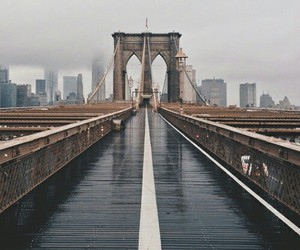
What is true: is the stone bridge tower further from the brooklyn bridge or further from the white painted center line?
the white painted center line

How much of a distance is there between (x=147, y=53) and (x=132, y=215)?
534 ft

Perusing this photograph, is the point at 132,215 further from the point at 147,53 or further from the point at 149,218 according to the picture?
the point at 147,53

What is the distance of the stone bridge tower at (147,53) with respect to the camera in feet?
539

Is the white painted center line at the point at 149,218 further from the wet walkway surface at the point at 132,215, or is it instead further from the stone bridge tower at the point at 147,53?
the stone bridge tower at the point at 147,53

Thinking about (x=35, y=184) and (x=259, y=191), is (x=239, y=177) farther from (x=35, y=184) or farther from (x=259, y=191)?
(x=35, y=184)

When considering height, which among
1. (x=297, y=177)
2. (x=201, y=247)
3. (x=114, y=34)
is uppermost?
(x=114, y=34)

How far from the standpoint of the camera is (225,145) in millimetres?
15391

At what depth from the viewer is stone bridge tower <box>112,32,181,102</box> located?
16438 cm

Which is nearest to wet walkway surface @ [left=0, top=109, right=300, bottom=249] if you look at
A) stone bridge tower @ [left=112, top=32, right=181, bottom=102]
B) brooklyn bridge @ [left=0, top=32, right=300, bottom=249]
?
brooklyn bridge @ [left=0, top=32, right=300, bottom=249]

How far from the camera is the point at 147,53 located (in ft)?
552

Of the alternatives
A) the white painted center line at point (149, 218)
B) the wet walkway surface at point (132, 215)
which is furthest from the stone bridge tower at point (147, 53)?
the white painted center line at point (149, 218)

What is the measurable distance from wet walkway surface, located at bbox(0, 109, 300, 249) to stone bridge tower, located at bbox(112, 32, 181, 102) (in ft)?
499

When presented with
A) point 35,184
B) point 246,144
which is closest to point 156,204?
point 35,184

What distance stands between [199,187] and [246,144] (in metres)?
1.91
